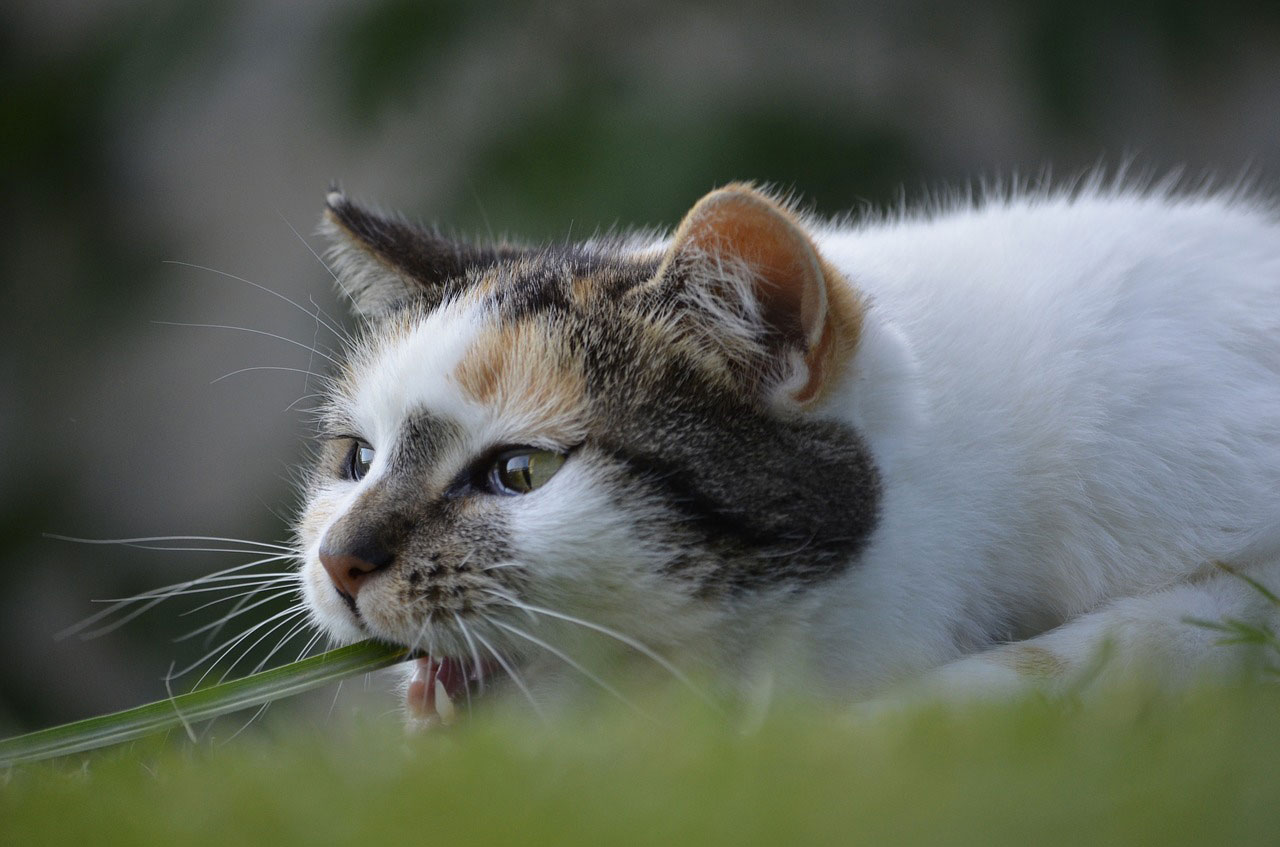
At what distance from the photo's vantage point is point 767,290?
1.35 metres

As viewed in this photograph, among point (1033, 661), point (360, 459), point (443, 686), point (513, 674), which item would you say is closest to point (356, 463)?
point (360, 459)

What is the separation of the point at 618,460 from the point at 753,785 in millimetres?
621

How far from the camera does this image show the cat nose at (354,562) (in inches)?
50.1

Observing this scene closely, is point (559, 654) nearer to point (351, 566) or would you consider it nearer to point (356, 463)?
point (351, 566)

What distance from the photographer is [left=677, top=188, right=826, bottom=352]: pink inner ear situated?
130 centimetres

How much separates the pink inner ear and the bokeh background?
71.0 inches

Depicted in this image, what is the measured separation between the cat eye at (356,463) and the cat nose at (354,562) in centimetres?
30

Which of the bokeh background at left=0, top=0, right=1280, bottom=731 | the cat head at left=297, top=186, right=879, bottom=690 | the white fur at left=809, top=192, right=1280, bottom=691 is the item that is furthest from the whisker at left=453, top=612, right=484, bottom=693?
the bokeh background at left=0, top=0, right=1280, bottom=731

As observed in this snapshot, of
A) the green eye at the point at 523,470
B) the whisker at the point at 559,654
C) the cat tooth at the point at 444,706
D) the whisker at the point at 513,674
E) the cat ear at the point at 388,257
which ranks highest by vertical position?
the cat ear at the point at 388,257

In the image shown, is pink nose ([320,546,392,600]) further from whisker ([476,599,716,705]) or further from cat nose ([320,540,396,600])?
whisker ([476,599,716,705])

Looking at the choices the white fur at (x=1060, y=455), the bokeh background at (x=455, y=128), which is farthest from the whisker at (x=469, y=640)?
the bokeh background at (x=455, y=128)

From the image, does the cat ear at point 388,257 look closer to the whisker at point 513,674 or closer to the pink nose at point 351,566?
the pink nose at point 351,566

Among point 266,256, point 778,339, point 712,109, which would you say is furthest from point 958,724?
point 266,256

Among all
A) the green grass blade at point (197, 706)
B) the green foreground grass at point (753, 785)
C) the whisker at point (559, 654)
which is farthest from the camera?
the green grass blade at point (197, 706)
